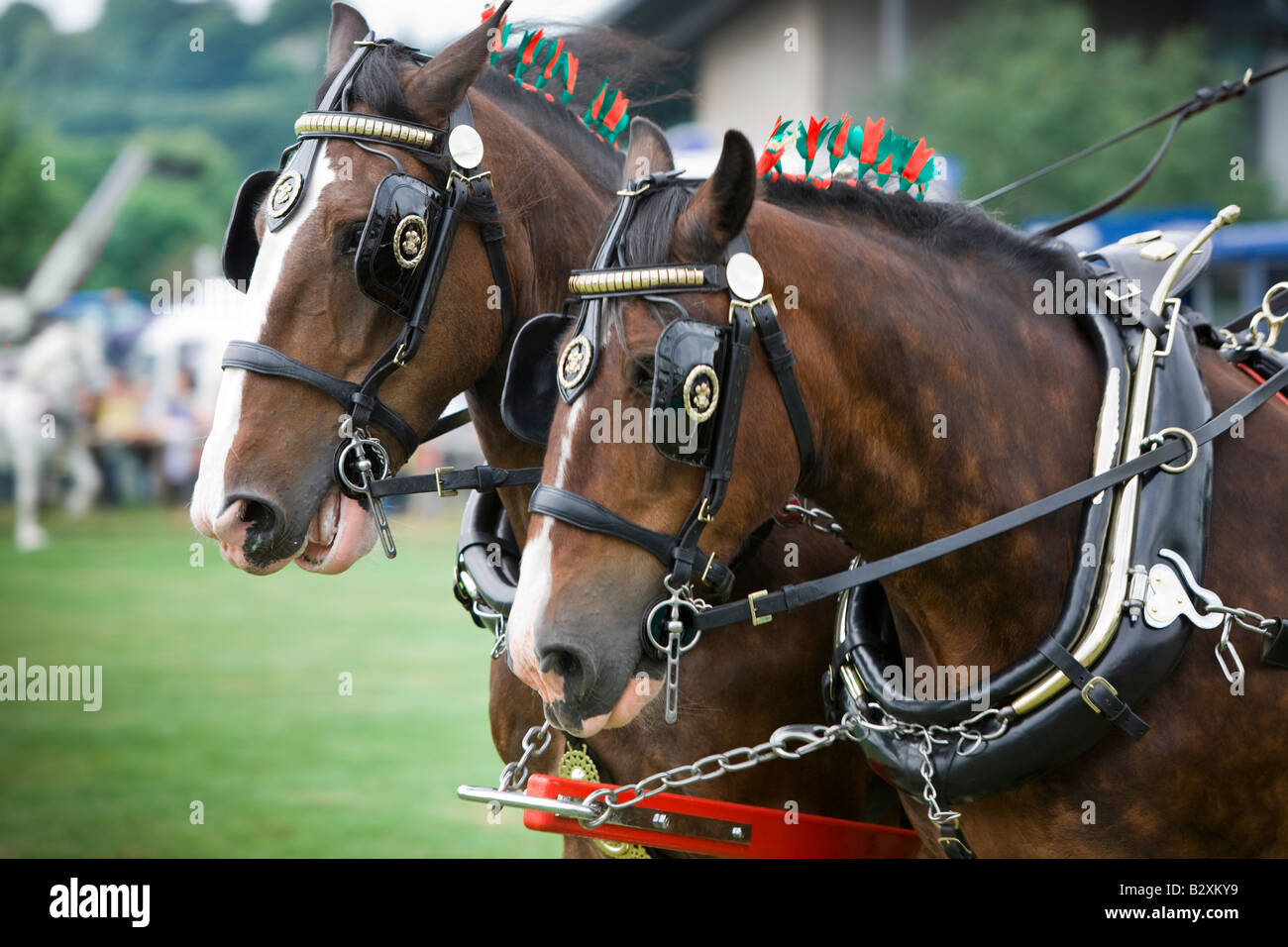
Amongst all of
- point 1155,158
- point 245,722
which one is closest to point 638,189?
point 1155,158

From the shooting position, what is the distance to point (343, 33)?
10.5 feet

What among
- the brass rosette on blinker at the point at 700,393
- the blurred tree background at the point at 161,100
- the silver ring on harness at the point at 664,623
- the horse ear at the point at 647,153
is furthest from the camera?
the blurred tree background at the point at 161,100

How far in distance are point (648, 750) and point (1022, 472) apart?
45.1 inches

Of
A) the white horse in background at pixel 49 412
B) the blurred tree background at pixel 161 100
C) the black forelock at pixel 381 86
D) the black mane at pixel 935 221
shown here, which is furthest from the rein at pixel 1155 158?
the blurred tree background at pixel 161 100

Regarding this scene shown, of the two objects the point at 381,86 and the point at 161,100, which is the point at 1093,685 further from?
the point at 161,100

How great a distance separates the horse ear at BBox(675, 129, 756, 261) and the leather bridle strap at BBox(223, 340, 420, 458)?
2.88ft

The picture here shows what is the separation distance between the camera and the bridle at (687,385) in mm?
2123

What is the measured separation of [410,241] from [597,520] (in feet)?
2.94

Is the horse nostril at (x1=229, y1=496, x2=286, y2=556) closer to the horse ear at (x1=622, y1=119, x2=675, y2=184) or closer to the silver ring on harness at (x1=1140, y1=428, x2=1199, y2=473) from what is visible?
the horse ear at (x1=622, y1=119, x2=675, y2=184)

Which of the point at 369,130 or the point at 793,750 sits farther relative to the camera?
the point at 793,750

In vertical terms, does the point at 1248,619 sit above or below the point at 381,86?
below

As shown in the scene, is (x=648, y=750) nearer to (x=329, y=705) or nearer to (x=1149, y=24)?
(x=329, y=705)

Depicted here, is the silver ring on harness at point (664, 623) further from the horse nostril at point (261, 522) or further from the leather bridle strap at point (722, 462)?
the horse nostril at point (261, 522)
